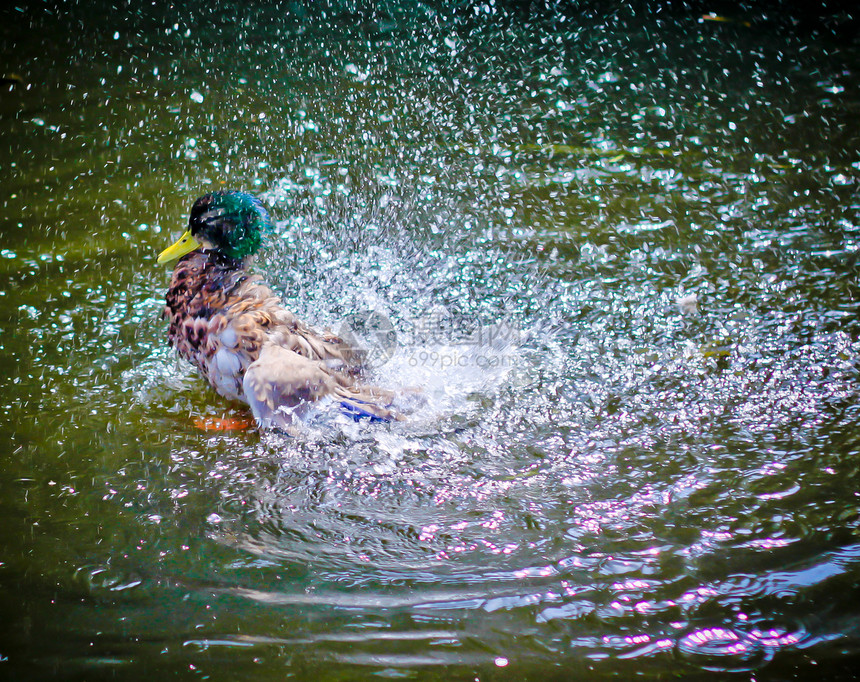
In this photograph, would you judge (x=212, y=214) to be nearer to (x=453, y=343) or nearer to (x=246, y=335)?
(x=246, y=335)

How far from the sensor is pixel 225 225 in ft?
9.62

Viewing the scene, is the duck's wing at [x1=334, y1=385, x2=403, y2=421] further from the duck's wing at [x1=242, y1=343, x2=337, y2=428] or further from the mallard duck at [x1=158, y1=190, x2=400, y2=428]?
the duck's wing at [x1=242, y1=343, x2=337, y2=428]

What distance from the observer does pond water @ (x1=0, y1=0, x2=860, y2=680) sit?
75.6 inches

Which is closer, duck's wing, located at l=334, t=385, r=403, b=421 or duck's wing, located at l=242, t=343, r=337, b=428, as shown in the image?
duck's wing, located at l=242, t=343, r=337, b=428

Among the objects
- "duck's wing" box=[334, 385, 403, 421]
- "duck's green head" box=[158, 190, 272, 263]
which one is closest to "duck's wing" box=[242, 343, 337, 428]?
"duck's wing" box=[334, 385, 403, 421]

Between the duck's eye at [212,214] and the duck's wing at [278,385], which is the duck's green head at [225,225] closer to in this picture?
the duck's eye at [212,214]

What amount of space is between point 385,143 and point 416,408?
2.23 metres

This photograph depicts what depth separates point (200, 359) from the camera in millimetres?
2820

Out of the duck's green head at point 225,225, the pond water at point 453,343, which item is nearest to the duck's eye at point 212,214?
the duck's green head at point 225,225

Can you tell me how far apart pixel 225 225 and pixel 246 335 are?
50 cm

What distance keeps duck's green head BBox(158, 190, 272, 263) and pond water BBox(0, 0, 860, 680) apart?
469 mm

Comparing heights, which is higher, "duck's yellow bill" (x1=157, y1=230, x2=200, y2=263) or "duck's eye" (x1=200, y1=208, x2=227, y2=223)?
"duck's eye" (x1=200, y1=208, x2=227, y2=223)

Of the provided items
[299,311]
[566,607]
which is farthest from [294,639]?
[299,311]

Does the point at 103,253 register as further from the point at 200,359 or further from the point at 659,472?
the point at 659,472
